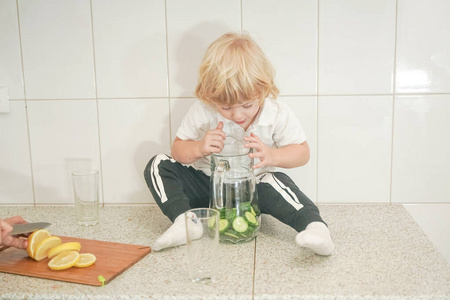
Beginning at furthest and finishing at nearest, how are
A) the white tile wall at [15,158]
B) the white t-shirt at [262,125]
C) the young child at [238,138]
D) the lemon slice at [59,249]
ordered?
the white tile wall at [15,158] → the white t-shirt at [262,125] → the young child at [238,138] → the lemon slice at [59,249]

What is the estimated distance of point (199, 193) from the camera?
1.22 meters

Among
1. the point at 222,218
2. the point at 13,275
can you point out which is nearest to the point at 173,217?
the point at 222,218

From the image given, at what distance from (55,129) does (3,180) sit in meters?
0.24

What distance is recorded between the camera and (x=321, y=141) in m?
1.34

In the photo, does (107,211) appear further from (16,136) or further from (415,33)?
(415,33)

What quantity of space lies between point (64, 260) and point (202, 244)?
0.92 feet

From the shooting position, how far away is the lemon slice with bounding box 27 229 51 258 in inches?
37.0

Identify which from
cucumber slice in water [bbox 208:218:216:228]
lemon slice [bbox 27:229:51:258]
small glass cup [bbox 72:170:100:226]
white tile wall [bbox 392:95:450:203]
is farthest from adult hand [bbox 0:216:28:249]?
white tile wall [bbox 392:95:450:203]

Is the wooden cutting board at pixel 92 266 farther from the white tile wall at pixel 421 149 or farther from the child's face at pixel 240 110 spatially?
the white tile wall at pixel 421 149

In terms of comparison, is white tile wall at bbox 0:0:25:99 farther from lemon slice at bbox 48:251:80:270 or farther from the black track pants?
lemon slice at bbox 48:251:80:270

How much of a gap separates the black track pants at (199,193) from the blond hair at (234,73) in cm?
22

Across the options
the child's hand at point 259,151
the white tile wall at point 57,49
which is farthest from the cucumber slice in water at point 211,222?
the white tile wall at point 57,49

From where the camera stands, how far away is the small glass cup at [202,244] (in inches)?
33.3

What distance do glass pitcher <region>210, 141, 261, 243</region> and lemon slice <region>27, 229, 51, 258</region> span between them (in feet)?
1.22
